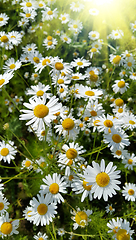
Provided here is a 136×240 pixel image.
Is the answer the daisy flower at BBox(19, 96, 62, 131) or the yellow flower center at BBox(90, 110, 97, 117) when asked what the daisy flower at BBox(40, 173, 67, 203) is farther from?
the yellow flower center at BBox(90, 110, 97, 117)

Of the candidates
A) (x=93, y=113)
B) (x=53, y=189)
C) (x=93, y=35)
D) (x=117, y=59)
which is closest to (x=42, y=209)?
(x=53, y=189)

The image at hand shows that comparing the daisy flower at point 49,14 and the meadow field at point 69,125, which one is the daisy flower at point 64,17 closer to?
the meadow field at point 69,125

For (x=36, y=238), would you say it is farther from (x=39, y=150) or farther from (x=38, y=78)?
(x=38, y=78)

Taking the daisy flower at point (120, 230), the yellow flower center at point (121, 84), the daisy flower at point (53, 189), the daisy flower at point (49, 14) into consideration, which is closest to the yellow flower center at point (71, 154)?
the daisy flower at point (53, 189)

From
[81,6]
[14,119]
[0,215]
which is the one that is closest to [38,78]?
[14,119]

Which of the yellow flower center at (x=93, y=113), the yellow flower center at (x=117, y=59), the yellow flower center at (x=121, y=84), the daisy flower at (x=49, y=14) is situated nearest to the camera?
the yellow flower center at (x=93, y=113)

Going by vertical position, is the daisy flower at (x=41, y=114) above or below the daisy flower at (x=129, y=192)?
above

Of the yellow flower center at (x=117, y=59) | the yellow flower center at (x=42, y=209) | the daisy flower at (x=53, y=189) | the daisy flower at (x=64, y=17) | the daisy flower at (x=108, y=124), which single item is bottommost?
the yellow flower center at (x=42, y=209)

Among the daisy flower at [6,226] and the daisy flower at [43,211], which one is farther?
the daisy flower at [6,226]

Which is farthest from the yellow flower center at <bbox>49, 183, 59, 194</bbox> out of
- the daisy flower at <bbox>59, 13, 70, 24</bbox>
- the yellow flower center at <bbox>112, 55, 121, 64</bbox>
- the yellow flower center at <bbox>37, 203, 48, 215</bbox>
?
the daisy flower at <bbox>59, 13, 70, 24</bbox>
